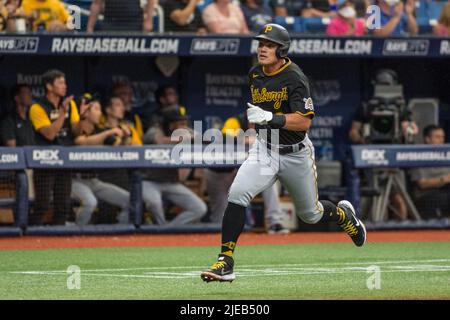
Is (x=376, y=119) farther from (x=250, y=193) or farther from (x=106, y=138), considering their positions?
(x=250, y=193)

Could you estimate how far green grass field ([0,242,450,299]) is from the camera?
7969 millimetres

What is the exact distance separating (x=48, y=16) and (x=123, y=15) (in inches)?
41.0

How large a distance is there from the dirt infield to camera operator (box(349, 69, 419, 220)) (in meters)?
0.54

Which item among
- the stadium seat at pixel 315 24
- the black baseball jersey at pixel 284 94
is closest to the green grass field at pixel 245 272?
the black baseball jersey at pixel 284 94

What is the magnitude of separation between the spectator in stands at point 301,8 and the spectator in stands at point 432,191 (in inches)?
113

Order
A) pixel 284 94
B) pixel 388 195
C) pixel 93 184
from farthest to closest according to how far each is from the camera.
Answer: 1. pixel 388 195
2. pixel 93 184
3. pixel 284 94

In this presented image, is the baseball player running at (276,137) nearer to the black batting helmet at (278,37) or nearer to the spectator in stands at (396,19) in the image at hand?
the black batting helmet at (278,37)

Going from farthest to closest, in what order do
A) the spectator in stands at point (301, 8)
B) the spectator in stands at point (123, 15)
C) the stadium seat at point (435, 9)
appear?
→ the stadium seat at point (435, 9)
the spectator in stands at point (301, 8)
the spectator in stands at point (123, 15)

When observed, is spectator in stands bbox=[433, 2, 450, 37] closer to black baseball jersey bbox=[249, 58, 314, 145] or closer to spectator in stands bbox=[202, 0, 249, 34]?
spectator in stands bbox=[202, 0, 249, 34]

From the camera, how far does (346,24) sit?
54.4 feet

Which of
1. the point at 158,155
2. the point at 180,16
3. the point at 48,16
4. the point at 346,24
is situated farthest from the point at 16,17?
the point at 346,24

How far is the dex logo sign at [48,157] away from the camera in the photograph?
46.6 ft

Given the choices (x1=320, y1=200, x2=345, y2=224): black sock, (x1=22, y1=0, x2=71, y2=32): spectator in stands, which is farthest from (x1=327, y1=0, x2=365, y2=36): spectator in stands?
(x1=320, y1=200, x2=345, y2=224): black sock

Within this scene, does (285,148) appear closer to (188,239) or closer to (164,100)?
(188,239)
